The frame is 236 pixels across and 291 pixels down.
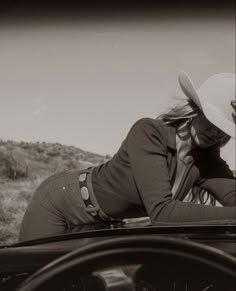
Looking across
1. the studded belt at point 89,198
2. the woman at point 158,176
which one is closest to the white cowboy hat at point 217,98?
the woman at point 158,176

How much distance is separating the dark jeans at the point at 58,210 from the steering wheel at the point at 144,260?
1.58 ft

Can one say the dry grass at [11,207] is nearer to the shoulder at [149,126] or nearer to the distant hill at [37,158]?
the distant hill at [37,158]

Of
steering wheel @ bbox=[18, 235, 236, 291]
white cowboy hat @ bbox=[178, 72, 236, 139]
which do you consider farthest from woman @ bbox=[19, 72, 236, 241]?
steering wheel @ bbox=[18, 235, 236, 291]

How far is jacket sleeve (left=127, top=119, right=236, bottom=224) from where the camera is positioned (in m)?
1.49

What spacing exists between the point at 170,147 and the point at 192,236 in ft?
1.33

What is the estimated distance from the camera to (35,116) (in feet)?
9.05

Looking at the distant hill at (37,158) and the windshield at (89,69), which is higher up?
the windshield at (89,69)

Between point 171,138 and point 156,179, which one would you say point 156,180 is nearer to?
point 156,179

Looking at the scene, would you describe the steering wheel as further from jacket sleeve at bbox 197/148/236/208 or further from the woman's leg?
jacket sleeve at bbox 197/148/236/208

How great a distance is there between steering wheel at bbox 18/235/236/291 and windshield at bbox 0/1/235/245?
1294 mm

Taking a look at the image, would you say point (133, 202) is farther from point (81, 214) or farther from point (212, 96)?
point (212, 96)

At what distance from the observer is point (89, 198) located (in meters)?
1.77

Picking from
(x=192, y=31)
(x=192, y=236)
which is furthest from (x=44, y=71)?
(x=192, y=236)

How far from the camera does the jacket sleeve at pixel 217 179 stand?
1.85 meters
